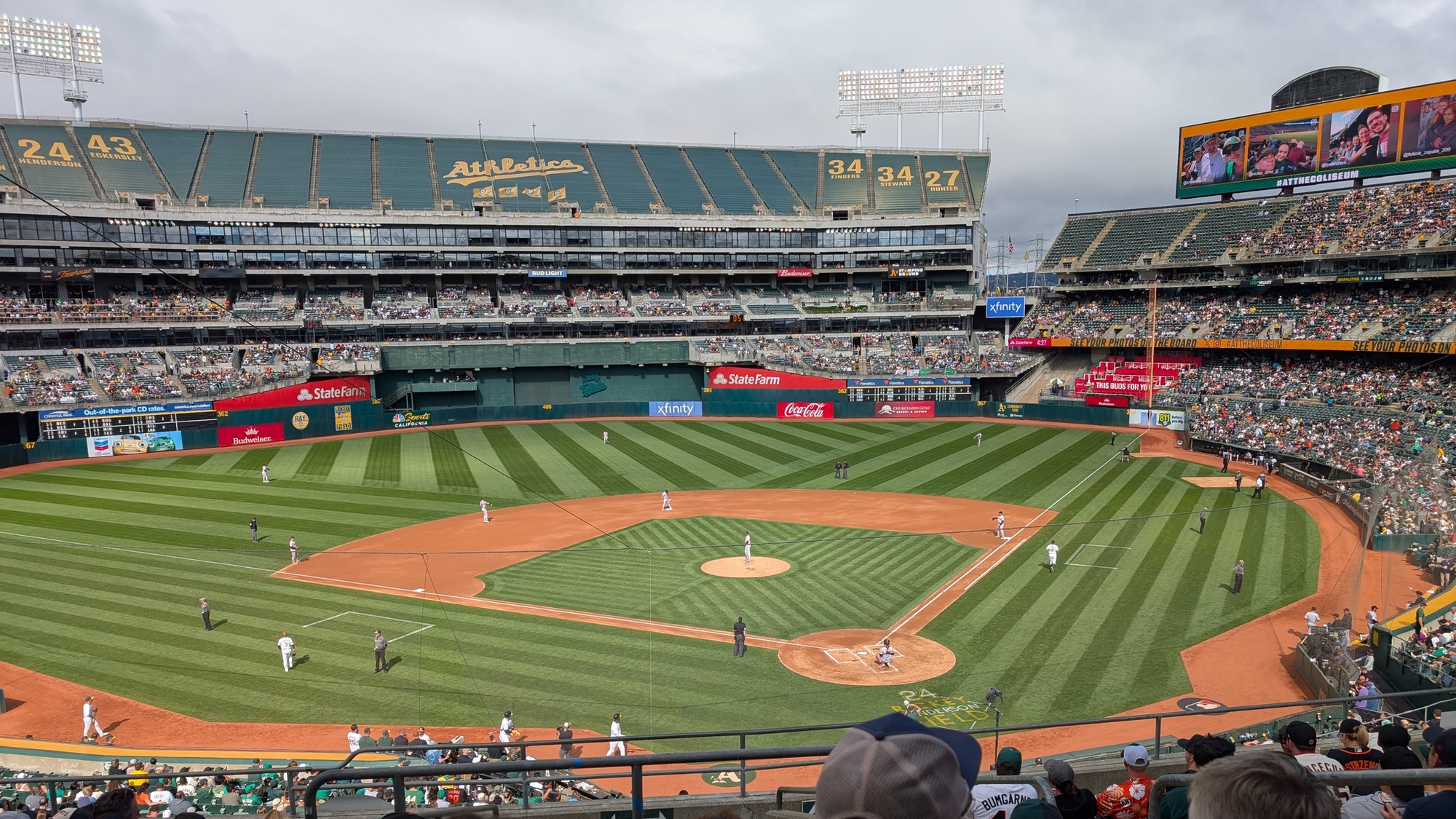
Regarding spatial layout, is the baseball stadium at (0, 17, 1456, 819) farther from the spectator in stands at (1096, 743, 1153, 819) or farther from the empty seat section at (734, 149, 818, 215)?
the empty seat section at (734, 149, 818, 215)

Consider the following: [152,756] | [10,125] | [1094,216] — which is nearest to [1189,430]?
[1094,216]

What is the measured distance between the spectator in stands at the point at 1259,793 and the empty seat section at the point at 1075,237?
75659 millimetres

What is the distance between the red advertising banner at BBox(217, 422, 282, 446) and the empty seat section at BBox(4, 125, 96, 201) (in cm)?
2399

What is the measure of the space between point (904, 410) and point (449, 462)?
109ft

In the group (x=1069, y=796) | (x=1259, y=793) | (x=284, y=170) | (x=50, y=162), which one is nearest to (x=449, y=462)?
(x=284, y=170)

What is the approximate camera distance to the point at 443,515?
36.3m

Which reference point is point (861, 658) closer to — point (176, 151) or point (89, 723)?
point (89, 723)

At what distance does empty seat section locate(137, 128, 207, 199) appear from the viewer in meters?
63.5

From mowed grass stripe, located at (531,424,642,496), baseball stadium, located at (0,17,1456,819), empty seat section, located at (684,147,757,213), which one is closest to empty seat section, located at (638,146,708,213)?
baseball stadium, located at (0,17,1456,819)

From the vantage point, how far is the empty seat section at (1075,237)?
71750 millimetres

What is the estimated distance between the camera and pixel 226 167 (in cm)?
6631

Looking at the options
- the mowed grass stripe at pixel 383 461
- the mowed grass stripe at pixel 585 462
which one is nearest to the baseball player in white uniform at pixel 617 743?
the mowed grass stripe at pixel 585 462

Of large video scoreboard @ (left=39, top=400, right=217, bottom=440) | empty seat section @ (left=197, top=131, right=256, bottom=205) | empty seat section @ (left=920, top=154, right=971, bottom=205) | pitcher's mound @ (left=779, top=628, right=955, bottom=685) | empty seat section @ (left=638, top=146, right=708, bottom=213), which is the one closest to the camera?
pitcher's mound @ (left=779, top=628, right=955, bottom=685)

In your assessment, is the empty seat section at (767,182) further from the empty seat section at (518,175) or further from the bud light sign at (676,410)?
the bud light sign at (676,410)
